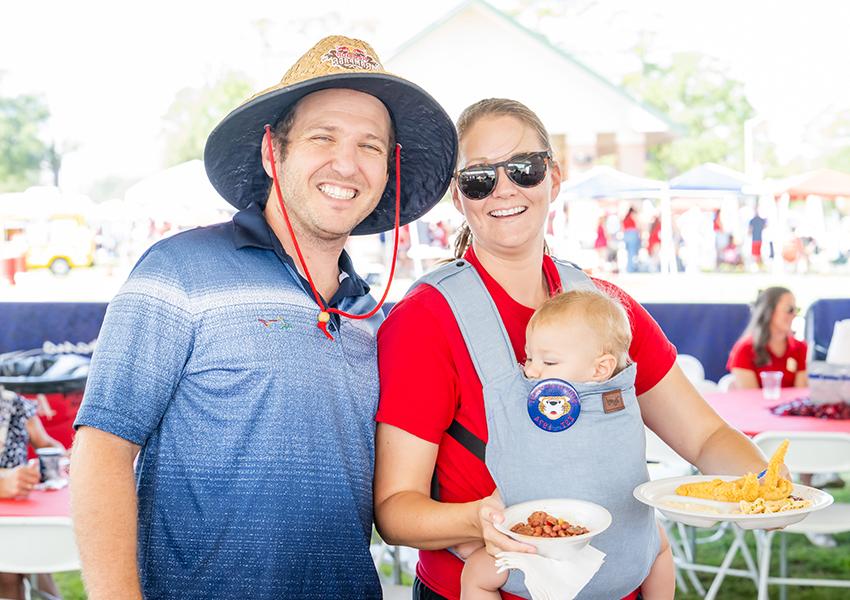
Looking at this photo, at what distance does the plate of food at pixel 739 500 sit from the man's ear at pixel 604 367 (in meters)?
0.28

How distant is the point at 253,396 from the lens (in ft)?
6.12

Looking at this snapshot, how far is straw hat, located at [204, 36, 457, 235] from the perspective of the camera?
2102 mm

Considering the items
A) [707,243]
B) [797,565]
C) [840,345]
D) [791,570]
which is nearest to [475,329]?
[791,570]

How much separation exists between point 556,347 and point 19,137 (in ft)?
130

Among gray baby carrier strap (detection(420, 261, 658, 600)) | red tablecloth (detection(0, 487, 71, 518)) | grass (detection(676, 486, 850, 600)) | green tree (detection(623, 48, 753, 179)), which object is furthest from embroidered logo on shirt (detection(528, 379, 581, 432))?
green tree (detection(623, 48, 753, 179))

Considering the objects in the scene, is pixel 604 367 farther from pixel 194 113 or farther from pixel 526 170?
pixel 194 113

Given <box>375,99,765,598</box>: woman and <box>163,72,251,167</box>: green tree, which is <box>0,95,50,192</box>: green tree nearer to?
<box>163,72,251,167</box>: green tree

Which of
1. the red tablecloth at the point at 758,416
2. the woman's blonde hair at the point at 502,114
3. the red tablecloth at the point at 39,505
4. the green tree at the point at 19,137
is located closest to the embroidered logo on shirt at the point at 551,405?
the woman's blonde hair at the point at 502,114

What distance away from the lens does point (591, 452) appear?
2.11 meters

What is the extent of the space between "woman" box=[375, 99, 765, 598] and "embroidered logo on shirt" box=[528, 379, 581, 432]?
88 millimetres

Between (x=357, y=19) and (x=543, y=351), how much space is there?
36.5 metres

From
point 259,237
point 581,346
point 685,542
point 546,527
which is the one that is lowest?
point 685,542

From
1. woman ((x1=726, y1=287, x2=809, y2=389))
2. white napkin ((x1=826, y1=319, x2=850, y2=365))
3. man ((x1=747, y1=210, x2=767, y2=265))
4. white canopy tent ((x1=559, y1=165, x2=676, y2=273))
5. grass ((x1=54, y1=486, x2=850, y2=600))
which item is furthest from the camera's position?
man ((x1=747, y1=210, x2=767, y2=265))

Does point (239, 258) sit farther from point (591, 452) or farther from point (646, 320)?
point (646, 320)
